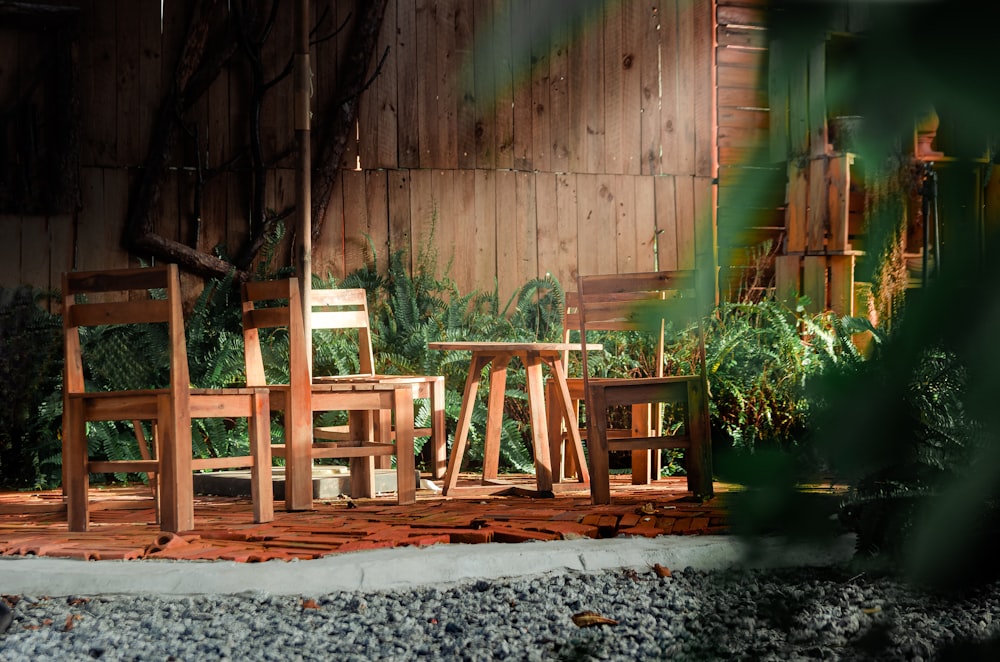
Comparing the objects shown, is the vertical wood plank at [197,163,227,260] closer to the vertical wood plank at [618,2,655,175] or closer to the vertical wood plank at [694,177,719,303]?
the vertical wood plank at [618,2,655,175]

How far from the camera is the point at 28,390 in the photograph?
5.66 meters

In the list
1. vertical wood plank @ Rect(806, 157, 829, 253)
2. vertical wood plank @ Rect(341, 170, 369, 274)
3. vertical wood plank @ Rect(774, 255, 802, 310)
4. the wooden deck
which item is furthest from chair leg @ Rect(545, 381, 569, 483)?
vertical wood plank @ Rect(806, 157, 829, 253)

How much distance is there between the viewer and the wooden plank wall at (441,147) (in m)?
6.32

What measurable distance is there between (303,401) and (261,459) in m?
0.32

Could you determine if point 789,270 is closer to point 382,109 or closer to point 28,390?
point 28,390

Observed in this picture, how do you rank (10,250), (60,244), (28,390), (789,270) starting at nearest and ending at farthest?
(789,270), (28,390), (10,250), (60,244)

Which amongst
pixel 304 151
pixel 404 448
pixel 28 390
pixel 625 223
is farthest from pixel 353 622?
pixel 625 223

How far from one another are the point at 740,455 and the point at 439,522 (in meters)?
3.35

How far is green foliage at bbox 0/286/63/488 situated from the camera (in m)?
5.46

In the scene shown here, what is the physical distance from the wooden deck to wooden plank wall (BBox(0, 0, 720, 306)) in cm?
209

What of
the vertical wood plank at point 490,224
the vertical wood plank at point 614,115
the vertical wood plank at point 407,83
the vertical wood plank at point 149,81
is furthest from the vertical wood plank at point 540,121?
the vertical wood plank at point 149,81

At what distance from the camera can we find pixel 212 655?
94.7 inches

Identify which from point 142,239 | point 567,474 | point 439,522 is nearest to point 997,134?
point 439,522

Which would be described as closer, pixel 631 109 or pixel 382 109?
pixel 382 109
